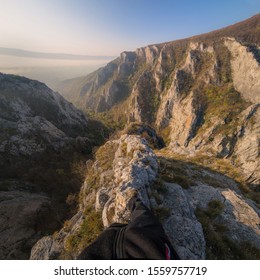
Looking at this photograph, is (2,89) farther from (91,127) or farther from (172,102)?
(172,102)

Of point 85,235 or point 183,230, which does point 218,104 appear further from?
point 85,235

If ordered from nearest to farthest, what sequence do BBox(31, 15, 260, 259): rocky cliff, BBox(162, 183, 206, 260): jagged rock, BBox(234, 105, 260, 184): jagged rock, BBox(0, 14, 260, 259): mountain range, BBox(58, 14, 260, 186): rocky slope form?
BBox(162, 183, 206, 260): jagged rock < BBox(31, 15, 260, 259): rocky cliff < BBox(0, 14, 260, 259): mountain range < BBox(234, 105, 260, 184): jagged rock < BBox(58, 14, 260, 186): rocky slope

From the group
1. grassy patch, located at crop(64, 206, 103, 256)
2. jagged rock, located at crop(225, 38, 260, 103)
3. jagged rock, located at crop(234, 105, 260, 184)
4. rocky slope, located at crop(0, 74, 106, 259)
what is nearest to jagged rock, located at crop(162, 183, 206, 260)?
grassy patch, located at crop(64, 206, 103, 256)

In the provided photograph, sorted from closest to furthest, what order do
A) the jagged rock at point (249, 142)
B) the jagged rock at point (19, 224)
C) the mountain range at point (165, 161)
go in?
the mountain range at point (165, 161) < the jagged rock at point (19, 224) < the jagged rock at point (249, 142)

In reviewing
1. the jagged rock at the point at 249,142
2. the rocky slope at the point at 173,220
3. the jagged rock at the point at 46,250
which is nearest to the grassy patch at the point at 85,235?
the rocky slope at the point at 173,220

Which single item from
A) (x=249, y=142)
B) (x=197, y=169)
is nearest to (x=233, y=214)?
(x=197, y=169)

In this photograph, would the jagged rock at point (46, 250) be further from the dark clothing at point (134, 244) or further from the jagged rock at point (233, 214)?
the jagged rock at point (233, 214)

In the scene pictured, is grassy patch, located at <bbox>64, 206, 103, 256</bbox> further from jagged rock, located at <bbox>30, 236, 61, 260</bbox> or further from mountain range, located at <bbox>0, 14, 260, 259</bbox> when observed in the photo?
jagged rock, located at <bbox>30, 236, 61, 260</bbox>
